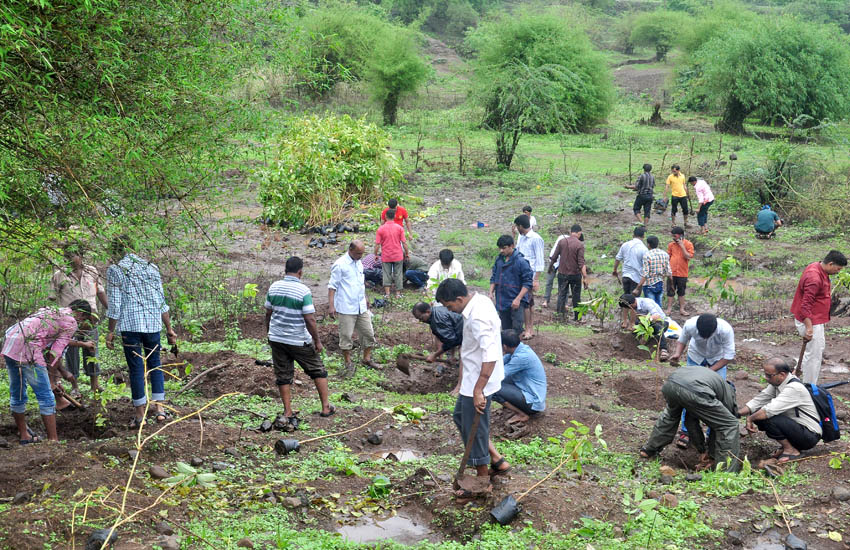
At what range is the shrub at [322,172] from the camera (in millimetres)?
16859

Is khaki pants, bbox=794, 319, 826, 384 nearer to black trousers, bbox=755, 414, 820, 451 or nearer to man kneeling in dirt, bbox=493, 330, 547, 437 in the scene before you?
black trousers, bbox=755, 414, 820, 451

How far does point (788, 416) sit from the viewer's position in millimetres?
6727

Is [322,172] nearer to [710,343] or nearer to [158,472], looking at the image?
[710,343]

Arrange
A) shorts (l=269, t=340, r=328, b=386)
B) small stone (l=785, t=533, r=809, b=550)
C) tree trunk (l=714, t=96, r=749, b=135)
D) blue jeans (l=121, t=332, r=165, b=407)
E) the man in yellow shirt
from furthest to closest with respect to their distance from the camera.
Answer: tree trunk (l=714, t=96, r=749, b=135) < the man in yellow shirt < shorts (l=269, t=340, r=328, b=386) < blue jeans (l=121, t=332, r=165, b=407) < small stone (l=785, t=533, r=809, b=550)

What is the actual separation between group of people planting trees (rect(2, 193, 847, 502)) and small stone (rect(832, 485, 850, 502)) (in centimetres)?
83

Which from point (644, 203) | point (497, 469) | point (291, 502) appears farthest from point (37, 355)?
point (644, 203)

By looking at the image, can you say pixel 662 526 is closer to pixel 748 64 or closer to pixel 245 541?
pixel 245 541

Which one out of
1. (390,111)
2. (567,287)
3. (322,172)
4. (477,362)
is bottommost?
(567,287)

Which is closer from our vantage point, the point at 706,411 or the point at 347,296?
the point at 706,411

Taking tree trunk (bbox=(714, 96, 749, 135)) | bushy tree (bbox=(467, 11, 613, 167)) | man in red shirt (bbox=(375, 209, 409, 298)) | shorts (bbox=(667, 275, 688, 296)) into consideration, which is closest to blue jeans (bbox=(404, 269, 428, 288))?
man in red shirt (bbox=(375, 209, 409, 298))

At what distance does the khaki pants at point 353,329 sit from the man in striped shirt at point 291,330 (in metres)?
1.50

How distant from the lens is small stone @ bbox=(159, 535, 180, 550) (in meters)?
4.70

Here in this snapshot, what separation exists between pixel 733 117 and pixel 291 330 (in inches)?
1176

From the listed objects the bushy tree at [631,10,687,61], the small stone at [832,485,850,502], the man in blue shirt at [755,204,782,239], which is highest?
the bushy tree at [631,10,687,61]
